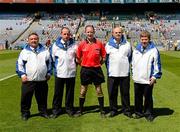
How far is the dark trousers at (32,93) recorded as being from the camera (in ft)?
27.6

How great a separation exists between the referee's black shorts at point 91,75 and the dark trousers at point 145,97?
2.49 feet

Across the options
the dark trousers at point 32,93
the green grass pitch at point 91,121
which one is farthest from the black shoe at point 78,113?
the dark trousers at point 32,93

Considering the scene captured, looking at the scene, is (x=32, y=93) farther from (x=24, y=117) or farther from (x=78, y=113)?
(x=78, y=113)

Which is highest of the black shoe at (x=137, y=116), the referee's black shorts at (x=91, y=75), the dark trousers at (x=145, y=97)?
Result: the referee's black shorts at (x=91, y=75)

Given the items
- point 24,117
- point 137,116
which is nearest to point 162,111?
point 137,116

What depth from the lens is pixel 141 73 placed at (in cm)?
833

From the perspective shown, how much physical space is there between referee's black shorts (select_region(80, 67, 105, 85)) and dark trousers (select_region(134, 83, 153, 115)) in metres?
0.76

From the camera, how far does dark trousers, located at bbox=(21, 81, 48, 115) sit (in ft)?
27.6

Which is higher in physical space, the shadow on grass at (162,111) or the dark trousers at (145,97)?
the dark trousers at (145,97)

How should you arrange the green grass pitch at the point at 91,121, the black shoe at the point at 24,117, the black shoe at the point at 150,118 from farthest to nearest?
the black shoe at the point at 24,117 < the black shoe at the point at 150,118 < the green grass pitch at the point at 91,121

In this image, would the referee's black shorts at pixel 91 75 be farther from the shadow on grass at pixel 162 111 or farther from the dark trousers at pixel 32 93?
the shadow on grass at pixel 162 111

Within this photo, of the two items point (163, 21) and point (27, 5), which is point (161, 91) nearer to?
point (163, 21)

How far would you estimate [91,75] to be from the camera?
852 centimetres

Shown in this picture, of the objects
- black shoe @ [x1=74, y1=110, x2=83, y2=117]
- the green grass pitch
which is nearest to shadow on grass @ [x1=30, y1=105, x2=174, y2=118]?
the green grass pitch
